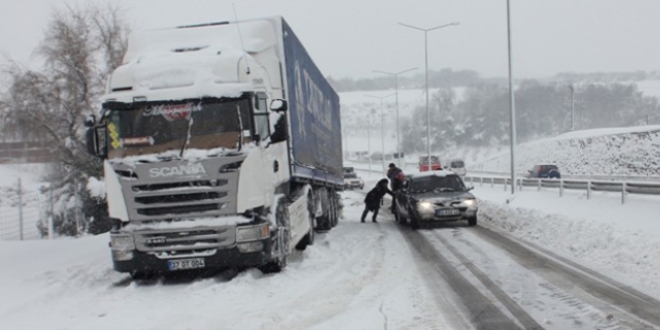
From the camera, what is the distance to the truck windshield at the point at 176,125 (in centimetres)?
838

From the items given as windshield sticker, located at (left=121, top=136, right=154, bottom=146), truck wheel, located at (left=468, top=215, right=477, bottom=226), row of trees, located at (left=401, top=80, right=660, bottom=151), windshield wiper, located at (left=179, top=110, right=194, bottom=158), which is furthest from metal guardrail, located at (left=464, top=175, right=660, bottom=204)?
row of trees, located at (left=401, top=80, right=660, bottom=151)

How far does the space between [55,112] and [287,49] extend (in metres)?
19.5

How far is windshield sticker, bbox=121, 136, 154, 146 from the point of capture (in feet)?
27.6

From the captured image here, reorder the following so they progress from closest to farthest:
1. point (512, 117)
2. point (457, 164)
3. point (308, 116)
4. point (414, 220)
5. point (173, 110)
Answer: point (173, 110) < point (308, 116) < point (414, 220) < point (512, 117) < point (457, 164)

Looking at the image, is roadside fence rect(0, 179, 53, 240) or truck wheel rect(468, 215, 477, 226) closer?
truck wheel rect(468, 215, 477, 226)

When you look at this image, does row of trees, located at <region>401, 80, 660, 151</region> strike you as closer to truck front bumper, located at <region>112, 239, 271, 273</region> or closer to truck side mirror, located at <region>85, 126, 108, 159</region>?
truck front bumper, located at <region>112, 239, 271, 273</region>

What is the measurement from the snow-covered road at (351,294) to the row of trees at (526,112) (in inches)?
2863

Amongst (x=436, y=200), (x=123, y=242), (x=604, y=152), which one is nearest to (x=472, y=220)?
(x=436, y=200)

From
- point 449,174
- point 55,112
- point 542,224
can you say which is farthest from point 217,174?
point 55,112

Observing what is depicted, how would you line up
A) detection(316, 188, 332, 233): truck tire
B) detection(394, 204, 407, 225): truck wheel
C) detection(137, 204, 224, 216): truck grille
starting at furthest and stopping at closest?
detection(394, 204, 407, 225): truck wheel, detection(316, 188, 332, 233): truck tire, detection(137, 204, 224, 216): truck grille

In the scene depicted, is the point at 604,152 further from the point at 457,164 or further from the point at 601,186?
the point at 601,186

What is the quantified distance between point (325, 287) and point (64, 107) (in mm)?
22181

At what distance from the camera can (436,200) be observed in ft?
50.6

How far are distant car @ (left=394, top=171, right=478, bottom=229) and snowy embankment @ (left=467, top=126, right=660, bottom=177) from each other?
36.3 metres
